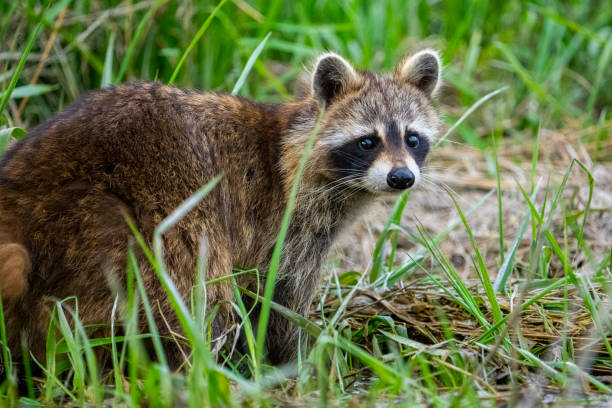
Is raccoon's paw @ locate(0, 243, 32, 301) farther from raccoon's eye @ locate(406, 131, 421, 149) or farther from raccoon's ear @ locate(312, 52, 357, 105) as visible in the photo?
raccoon's eye @ locate(406, 131, 421, 149)

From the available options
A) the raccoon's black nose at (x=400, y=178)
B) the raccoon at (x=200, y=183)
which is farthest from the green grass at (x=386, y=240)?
the raccoon's black nose at (x=400, y=178)

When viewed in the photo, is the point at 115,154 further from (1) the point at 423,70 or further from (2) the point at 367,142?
(1) the point at 423,70

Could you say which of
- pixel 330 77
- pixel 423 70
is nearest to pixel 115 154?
pixel 330 77

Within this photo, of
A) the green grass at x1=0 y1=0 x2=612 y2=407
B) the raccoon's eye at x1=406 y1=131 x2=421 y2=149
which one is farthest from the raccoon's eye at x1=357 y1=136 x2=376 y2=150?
the green grass at x1=0 y1=0 x2=612 y2=407

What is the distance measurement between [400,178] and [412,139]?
43cm

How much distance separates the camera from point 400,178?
4059 millimetres

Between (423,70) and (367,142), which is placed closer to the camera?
(367,142)

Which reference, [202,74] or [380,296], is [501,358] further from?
[202,74]

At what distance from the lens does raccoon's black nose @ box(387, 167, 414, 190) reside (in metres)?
4.06

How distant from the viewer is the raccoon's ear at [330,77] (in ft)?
14.3

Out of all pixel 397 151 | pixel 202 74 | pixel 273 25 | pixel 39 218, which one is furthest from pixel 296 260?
pixel 273 25

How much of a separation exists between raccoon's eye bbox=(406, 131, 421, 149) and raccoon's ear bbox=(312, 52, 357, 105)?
42 cm

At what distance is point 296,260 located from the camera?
415 centimetres

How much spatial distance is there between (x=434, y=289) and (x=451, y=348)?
1.10 meters
